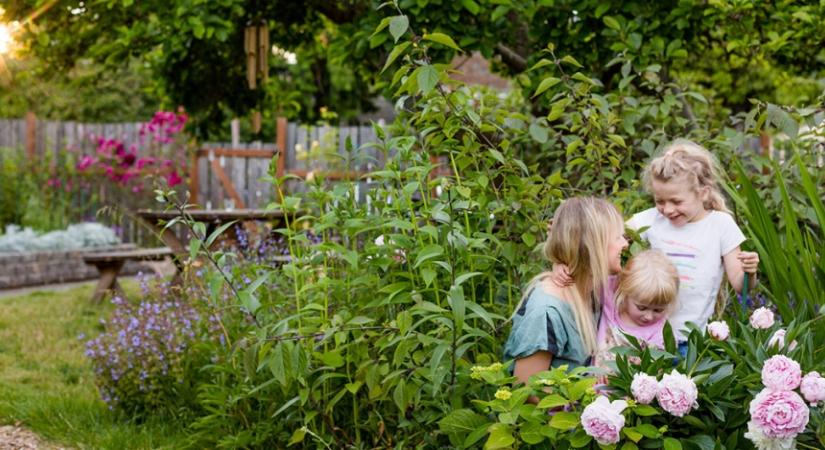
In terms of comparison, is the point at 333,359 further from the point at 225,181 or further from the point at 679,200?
the point at 225,181

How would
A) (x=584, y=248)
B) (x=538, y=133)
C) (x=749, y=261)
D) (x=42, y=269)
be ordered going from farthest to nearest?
(x=42, y=269) < (x=538, y=133) < (x=749, y=261) < (x=584, y=248)

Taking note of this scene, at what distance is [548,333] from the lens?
2820 mm

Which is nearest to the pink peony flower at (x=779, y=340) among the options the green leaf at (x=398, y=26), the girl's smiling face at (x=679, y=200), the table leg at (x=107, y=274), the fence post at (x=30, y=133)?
the girl's smiling face at (x=679, y=200)

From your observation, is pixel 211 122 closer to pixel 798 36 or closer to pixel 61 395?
pixel 61 395

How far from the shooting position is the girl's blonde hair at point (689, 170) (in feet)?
10.8

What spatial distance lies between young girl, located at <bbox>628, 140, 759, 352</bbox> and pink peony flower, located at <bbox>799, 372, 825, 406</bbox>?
2.74 feet

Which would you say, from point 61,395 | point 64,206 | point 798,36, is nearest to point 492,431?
point 61,395

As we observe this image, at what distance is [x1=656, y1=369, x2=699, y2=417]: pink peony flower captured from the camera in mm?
2381

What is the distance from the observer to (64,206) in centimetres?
1217

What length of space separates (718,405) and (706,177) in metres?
1.10

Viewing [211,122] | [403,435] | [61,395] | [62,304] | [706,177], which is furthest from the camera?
[211,122]

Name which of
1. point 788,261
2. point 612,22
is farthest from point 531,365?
point 612,22

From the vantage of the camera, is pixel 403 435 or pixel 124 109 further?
pixel 124 109

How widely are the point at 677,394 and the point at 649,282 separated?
2.11ft
